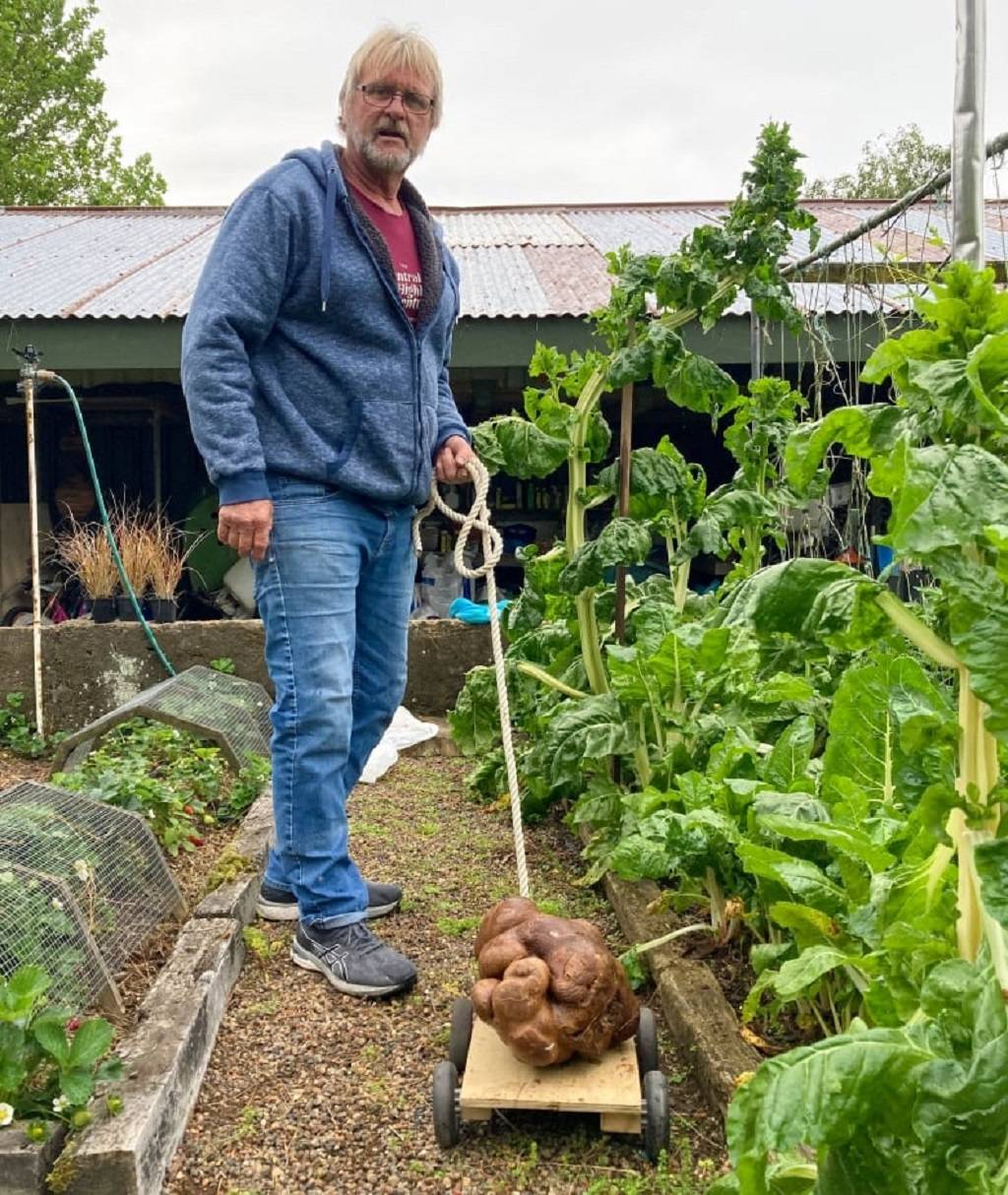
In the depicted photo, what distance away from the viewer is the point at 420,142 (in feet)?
8.93

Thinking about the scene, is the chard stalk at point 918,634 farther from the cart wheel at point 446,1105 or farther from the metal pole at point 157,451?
the metal pole at point 157,451

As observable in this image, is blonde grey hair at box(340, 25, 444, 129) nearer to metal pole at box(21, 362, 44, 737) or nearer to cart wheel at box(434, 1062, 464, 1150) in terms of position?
cart wheel at box(434, 1062, 464, 1150)

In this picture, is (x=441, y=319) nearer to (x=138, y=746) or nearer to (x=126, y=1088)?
(x=126, y=1088)

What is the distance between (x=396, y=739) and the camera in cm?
510

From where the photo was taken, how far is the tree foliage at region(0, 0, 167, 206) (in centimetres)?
2095

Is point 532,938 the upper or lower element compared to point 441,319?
lower

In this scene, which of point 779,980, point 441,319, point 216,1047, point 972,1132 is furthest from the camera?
point 441,319

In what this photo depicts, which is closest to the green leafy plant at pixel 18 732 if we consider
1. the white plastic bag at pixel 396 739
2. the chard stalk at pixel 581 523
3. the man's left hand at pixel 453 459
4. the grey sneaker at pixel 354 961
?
the white plastic bag at pixel 396 739

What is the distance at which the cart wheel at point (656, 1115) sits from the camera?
1.89 metres

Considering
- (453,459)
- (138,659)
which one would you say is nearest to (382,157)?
(453,459)

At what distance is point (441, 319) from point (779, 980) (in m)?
1.89

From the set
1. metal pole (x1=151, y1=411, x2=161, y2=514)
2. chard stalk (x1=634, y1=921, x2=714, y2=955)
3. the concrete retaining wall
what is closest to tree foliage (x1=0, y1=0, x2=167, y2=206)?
metal pole (x1=151, y1=411, x2=161, y2=514)

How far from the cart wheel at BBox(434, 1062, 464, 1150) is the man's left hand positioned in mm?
1512

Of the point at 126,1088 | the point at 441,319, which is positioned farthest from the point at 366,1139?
the point at 441,319
